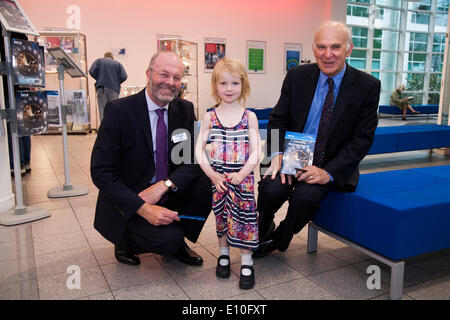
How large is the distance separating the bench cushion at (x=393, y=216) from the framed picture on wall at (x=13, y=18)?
111 inches

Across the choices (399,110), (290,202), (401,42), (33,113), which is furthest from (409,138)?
(401,42)

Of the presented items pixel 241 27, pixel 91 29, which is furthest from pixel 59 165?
pixel 241 27

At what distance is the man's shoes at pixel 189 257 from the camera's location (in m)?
2.41

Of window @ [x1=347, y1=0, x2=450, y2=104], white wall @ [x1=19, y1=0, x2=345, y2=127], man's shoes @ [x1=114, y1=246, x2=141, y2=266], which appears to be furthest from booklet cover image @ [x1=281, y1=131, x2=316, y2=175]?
window @ [x1=347, y1=0, x2=450, y2=104]

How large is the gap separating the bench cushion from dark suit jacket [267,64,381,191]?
0.50ft

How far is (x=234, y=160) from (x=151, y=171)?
21.0 inches

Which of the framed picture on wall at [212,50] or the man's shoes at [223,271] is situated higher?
the framed picture on wall at [212,50]

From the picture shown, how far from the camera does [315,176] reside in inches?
89.4

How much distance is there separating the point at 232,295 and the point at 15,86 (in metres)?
2.78

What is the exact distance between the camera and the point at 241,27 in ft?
37.9

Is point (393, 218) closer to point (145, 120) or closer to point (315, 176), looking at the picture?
point (315, 176)

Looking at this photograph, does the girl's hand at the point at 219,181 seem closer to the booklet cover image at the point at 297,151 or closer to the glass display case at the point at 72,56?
the booklet cover image at the point at 297,151

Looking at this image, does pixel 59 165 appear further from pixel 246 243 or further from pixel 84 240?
pixel 246 243

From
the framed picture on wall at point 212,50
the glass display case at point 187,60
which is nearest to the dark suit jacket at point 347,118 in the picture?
the glass display case at point 187,60
